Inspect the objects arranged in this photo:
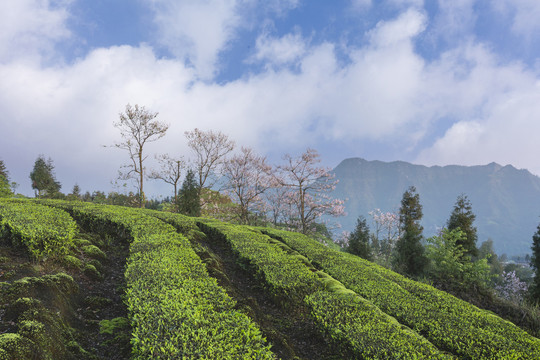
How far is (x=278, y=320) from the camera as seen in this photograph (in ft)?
26.5

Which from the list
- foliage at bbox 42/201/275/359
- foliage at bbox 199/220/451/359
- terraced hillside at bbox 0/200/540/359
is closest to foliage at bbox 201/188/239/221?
foliage at bbox 199/220/451/359

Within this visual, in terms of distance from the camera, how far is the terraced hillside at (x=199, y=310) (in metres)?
4.78

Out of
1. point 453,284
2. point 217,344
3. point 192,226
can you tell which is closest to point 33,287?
point 217,344

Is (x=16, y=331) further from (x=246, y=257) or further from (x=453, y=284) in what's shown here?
(x=453, y=284)

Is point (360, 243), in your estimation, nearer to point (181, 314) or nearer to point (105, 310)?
point (105, 310)

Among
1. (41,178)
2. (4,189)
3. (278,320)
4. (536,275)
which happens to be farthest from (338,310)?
(41,178)

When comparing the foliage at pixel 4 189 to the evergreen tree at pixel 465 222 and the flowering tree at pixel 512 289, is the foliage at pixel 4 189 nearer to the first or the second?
the evergreen tree at pixel 465 222

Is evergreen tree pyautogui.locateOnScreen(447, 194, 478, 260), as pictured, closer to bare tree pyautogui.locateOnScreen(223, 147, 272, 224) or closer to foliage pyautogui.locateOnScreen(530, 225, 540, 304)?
foliage pyautogui.locateOnScreen(530, 225, 540, 304)

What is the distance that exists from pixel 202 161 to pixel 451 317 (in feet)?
92.6

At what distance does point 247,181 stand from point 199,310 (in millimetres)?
23436

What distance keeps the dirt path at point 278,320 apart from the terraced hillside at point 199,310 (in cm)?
4

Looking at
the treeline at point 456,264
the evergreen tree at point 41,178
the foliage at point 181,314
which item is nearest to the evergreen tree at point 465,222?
the treeline at point 456,264

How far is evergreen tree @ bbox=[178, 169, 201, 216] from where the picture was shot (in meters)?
24.5

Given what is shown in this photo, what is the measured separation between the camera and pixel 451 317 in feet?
25.4
